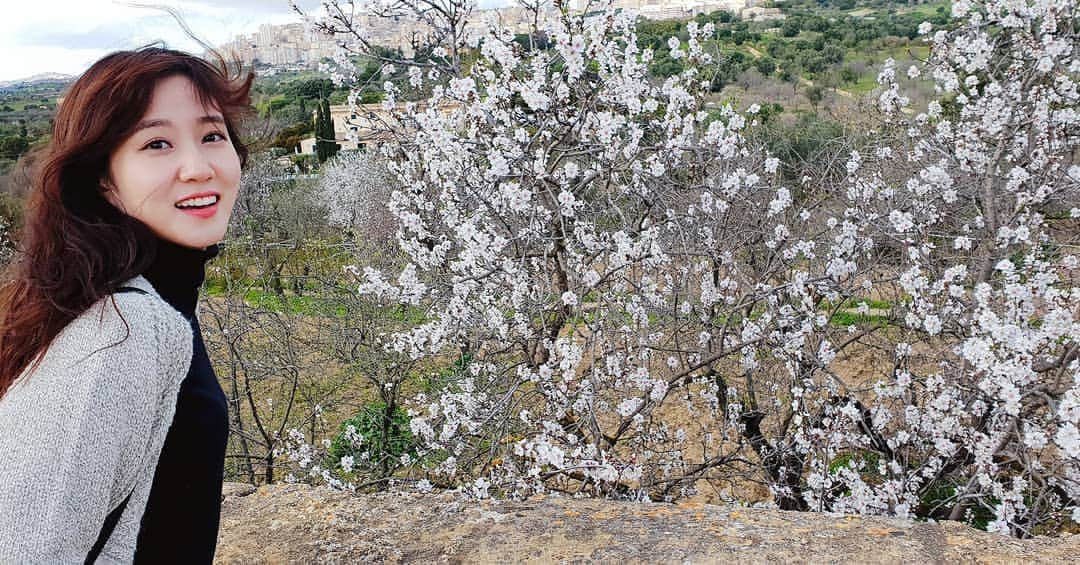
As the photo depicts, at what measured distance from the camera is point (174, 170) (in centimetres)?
107

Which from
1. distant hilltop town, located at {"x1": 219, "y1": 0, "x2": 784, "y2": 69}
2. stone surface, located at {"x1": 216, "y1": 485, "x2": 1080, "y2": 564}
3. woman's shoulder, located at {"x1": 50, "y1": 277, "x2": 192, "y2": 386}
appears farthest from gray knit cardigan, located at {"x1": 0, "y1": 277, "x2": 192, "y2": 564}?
distant hilltop town, located at {"x1": 219, "y1": 0, "x2": 784, "y2": 69}

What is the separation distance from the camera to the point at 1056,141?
12.0 ft

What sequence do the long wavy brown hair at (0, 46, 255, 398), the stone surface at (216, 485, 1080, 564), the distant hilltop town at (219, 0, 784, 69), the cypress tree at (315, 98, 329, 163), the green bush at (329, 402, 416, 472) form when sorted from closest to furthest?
the long wavy brown hair at (0, 46, 255, 398), the stone surface at (216, 485, 1080, 564), the distant hilltop town at (219, 0, 784, 69), the green bush at (329, 402, 416, 472), the cypress tree at (315, 98, 329, 163)

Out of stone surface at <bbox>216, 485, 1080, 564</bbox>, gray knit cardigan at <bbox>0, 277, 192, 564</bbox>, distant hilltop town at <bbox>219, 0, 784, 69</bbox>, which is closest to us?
gray knit cardigan at <bbox>0, 277, 192, 564</bbox>

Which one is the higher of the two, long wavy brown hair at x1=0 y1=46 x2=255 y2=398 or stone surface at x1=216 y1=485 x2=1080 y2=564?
long wavy brown hair at x1=0 y1=46 x2=255 y2=398

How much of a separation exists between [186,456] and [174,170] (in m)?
0.46

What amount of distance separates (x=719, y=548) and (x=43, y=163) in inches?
71.5

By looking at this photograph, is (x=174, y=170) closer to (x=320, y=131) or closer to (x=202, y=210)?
(x=202, y=210)

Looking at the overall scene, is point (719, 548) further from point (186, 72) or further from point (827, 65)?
point (827, 65)

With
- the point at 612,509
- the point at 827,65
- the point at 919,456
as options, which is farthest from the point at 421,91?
the point at 827,65

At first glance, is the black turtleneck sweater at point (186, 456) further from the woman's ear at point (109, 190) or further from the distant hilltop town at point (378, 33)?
the distant hilltop town at point (378, 33)

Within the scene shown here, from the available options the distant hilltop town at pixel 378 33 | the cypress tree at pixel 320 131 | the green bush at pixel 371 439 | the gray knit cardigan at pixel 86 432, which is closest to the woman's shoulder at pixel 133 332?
the gray knit cardigan at pixel 86 432

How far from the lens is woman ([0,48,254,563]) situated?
83 cm

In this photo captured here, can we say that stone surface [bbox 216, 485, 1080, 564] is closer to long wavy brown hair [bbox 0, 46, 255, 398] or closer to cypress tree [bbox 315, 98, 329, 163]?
long wavy brown hair [bbox 0, 46, 255, 398]
